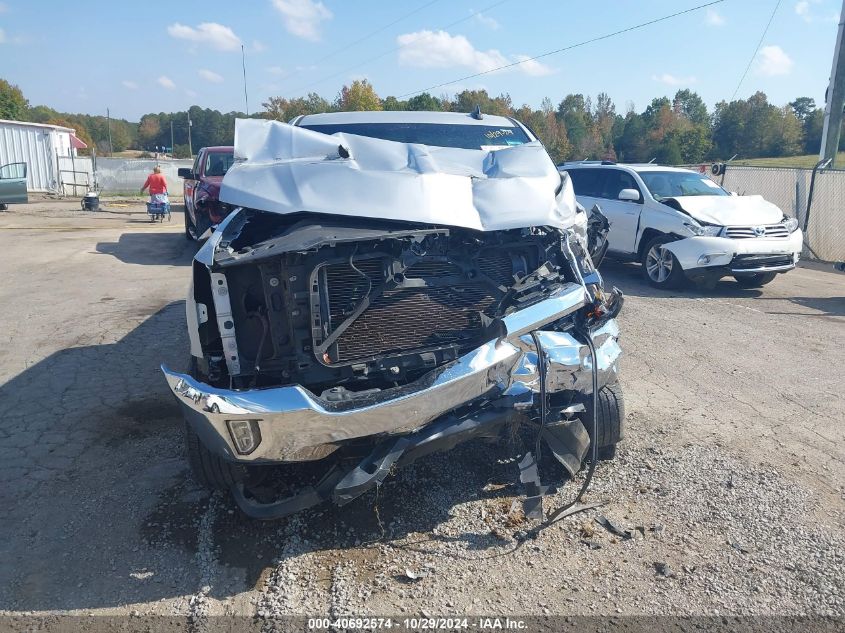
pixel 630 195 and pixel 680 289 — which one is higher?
pixel 630 195

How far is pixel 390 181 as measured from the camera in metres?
3.58

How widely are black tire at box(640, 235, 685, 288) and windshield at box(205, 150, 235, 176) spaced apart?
26.0 ft

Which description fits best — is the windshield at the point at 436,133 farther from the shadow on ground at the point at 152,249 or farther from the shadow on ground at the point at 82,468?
the shadow on ground at the point at 152,249

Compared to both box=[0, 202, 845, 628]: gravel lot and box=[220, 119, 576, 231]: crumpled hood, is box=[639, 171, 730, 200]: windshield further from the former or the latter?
box=[220, 119, 576, 231]: crumpled hood

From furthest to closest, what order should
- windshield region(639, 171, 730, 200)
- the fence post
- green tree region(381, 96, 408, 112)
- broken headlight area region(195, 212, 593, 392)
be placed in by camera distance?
green tree region(381, 96, 408, 112) < the fence post < windshield region(639, 171, 730, 200) < broken headlight area region(195, 212, 593, 392)

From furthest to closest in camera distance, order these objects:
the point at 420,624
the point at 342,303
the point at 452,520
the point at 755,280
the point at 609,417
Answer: the point at 755,280, the point at 609,417, the point at 452,520, the point at 342,303, the point at 420,624

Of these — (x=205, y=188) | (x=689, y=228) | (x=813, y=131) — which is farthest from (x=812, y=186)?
(x=813, y=131)

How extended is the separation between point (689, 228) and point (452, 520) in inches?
278

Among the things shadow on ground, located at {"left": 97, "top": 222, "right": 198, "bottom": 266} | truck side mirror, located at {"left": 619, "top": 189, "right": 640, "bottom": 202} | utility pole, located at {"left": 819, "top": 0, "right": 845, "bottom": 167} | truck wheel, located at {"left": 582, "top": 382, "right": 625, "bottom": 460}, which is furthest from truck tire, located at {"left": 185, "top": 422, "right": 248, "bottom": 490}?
utility pole, located at {"left": 819, "top": 0, "right": 845, "bottom": 167}

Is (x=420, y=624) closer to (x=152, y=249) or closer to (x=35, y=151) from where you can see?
(x=152, y=249)

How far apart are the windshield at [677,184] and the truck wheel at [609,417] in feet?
22.4

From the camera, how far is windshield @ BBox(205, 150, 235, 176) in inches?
503

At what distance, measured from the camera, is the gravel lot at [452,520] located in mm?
2906

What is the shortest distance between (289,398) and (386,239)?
0.97m
